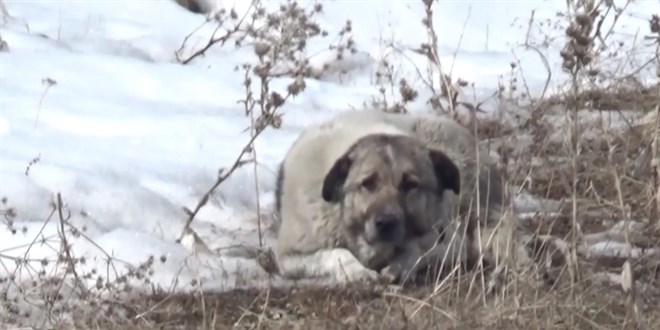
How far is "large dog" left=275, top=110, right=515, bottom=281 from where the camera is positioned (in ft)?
19.1

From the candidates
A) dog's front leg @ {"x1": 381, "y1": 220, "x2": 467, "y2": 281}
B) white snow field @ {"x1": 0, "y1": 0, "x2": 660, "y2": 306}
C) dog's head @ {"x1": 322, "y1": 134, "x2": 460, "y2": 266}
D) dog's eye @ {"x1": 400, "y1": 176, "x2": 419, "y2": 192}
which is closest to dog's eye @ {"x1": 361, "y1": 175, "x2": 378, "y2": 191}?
dog's head @ {"x1": 322, "y1": 134, "x2": 460, "y2": 266}

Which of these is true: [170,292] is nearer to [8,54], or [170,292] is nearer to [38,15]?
[8,54]

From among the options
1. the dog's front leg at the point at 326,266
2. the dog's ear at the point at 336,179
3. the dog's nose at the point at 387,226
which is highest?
the dog's ear at the point at 336,179

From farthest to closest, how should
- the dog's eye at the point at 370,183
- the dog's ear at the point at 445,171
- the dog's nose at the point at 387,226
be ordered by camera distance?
the dog's ear at the point at 445,171 → the dog's eye at the point at 370,183 → the dog's nose at the point at 387,226

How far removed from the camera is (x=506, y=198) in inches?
230

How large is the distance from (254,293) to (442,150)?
3.92 feet

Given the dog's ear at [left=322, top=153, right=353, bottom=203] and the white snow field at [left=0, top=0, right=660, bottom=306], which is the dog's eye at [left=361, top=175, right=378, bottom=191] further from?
the white snow field at [left=0, top=0, right=660, bottom=306]

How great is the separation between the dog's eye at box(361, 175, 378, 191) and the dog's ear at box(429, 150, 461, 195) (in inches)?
11.4

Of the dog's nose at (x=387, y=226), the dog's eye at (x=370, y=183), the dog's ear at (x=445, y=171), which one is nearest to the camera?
the dog's nose at (x=387, y=226)

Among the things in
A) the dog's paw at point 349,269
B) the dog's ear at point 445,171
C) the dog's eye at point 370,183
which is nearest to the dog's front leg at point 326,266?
the dog's paw at point 349,269

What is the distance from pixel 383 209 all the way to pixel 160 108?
8.39 feet

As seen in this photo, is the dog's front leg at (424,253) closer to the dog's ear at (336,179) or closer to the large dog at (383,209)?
the large dog at (383,209)

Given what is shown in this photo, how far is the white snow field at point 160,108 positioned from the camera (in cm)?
608

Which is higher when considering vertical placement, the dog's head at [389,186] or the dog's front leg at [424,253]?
the dog's head at [389,186]
